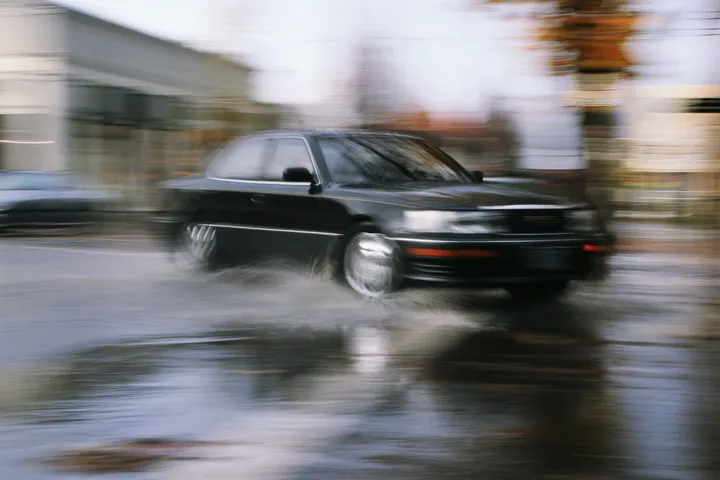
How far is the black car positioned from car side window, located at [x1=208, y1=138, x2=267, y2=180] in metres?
0.01

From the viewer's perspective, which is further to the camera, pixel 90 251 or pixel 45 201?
pixel 45 201

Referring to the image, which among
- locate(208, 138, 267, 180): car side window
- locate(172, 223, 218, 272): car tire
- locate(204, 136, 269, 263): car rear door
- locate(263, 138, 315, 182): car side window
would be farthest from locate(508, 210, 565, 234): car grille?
locate(172, 223, 218, 272): car tire

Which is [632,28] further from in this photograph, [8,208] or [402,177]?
[8,208]

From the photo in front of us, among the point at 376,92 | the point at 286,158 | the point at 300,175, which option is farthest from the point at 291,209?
the point at 376,92

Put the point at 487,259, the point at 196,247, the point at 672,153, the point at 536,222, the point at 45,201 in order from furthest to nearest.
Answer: the point at 672,153 → the point at 45,201 → the point at 196,247 → the point at 536,222 → the point at 487,259

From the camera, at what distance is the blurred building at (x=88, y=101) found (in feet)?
113

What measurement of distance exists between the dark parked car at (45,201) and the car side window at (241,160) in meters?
9.44

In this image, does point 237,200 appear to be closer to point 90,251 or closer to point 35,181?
point 90,251

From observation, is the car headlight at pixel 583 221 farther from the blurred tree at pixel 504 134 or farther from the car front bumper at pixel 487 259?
the blurred tree at pixel 504 134

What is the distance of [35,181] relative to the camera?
20.5 metres

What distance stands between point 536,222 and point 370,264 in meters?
1.27

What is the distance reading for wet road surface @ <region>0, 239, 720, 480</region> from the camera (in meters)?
4.43

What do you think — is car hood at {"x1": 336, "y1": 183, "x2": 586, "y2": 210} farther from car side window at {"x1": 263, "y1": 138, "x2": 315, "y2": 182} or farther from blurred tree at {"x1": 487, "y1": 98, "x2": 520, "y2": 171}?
blurred tree at {"x1": 487, "y1": 98, "x2": 520, "y2": 171}

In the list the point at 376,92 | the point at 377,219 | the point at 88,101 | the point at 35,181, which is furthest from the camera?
the point at 88,101
